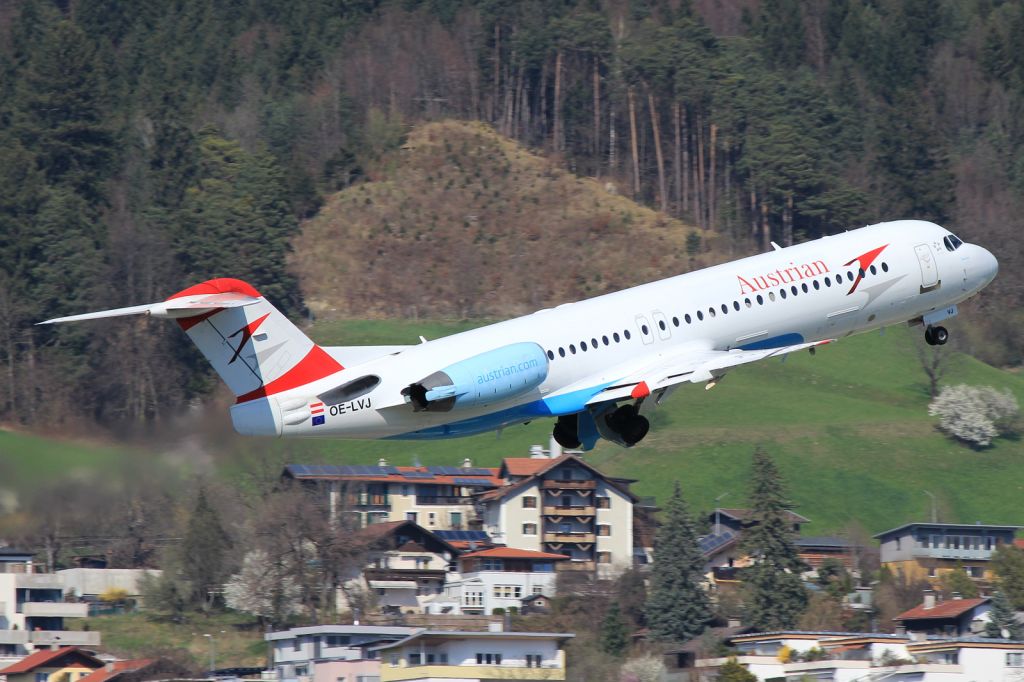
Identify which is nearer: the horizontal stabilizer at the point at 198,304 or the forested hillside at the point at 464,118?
the horizontal stabilizer at the point at 198,304

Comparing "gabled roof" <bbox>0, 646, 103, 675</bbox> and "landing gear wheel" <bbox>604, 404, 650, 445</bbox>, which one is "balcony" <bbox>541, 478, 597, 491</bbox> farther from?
"landing gear wheel" <bbox>604, 404, 650, 445</bbox>

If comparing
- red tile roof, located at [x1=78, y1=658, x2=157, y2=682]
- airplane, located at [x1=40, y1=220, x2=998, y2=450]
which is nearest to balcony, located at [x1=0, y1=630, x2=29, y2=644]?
red tile roof, located at [x1=78, y1=658, x2=157, y2=682]

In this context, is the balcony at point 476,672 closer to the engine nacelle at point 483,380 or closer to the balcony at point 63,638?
the balcony at point 63,638

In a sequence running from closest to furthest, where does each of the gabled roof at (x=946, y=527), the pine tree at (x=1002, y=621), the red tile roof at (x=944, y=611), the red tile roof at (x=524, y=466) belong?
the pine tree at (x=1002, y=621)
the red tile roof at (x=944, y=611)
the gabled roof at (x=946, y=527)
the red tile roof at (x=524, y=466)

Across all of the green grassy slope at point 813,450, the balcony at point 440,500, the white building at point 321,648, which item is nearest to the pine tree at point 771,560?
the green grassy slope at point 813,450

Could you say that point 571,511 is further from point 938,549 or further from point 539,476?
point 938,549

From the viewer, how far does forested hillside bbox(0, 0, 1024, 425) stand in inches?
5231

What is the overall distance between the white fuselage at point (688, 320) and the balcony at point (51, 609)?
4749cm

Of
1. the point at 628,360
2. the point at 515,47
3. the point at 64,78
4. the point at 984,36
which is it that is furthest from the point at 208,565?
the point at 984,36

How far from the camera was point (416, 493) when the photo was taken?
96.3 meters

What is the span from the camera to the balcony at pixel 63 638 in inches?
3152

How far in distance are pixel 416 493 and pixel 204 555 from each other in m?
12.3

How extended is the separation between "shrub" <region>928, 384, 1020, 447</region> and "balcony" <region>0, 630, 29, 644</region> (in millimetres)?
59027

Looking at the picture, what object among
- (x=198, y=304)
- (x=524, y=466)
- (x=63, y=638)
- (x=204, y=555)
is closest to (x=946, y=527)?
(x=524, y=466)
